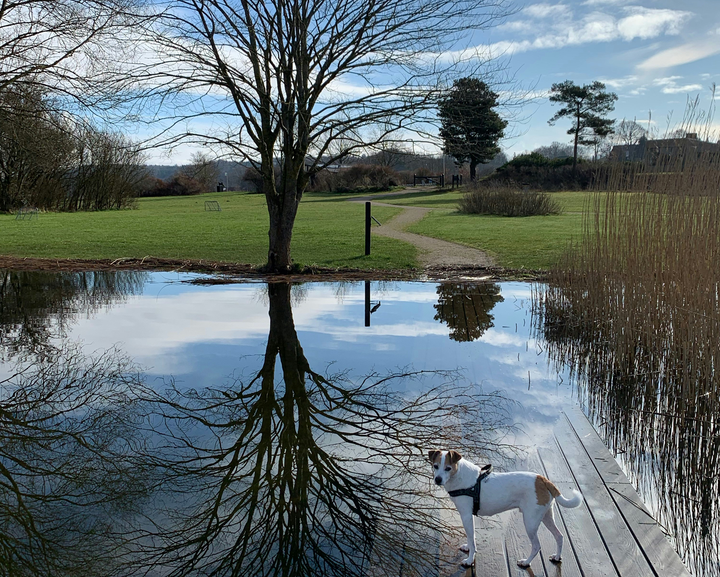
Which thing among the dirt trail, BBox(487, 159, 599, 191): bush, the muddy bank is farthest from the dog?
BBox(487, 159, 599, 191): bush

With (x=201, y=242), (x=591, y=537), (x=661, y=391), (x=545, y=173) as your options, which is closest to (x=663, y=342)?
(x=661, y=391)

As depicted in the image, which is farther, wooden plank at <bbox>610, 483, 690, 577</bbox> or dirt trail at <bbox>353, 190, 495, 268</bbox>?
dirt trail at <bbox>353, 190, 495, 268</bbox>

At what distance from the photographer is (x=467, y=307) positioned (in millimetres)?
12180

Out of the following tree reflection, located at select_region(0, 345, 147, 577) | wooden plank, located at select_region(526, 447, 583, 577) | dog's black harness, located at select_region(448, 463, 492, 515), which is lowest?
tree reflection, located at select_region(0, 345, 147, 577)

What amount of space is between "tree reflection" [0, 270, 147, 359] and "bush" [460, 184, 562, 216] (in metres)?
21.3

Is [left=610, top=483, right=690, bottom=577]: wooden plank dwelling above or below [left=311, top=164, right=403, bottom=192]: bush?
below

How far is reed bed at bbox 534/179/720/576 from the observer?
4969 mm

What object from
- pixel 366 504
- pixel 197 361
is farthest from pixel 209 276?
pixel 366 504

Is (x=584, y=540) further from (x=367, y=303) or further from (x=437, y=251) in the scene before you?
(x=437, y=251)

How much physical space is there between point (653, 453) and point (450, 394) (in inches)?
80.8

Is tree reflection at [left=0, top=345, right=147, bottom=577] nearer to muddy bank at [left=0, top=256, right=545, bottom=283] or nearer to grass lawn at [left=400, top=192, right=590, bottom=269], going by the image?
muddy bank at [left=0, top=256, right=545, bottom=283]

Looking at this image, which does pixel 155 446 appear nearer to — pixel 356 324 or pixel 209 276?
pixel 356 324

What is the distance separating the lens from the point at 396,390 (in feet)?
23.6

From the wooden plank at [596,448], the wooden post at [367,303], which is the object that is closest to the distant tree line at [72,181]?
the wooden post at [367,303]
